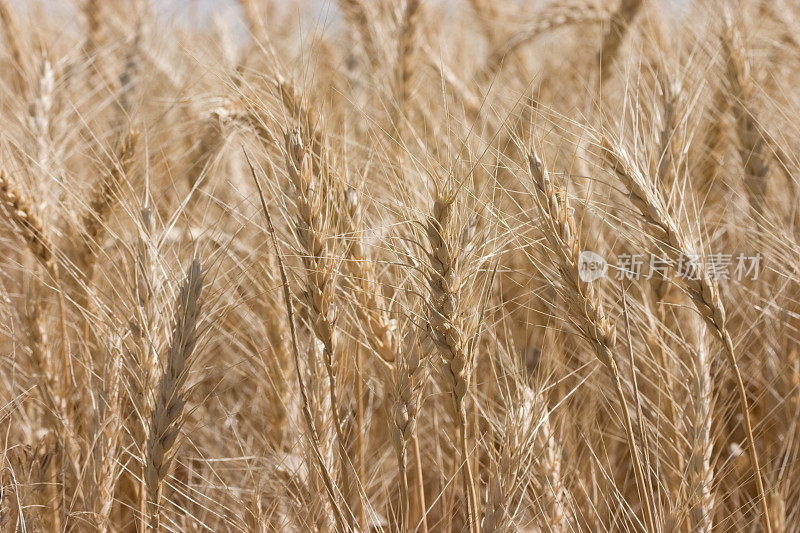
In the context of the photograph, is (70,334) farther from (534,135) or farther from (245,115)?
(534,135)

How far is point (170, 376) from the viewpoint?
38.6 inches

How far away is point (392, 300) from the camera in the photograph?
1055mm

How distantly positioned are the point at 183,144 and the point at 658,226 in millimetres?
1598

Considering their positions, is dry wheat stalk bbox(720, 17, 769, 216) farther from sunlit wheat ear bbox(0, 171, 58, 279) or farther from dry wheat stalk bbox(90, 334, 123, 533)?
sunlit wheat ear bbox(0, 171, 58, 279)

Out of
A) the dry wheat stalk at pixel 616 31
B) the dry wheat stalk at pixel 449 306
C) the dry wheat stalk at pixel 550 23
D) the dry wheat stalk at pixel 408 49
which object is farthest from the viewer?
the dry wheat stalk at pixel 550 23

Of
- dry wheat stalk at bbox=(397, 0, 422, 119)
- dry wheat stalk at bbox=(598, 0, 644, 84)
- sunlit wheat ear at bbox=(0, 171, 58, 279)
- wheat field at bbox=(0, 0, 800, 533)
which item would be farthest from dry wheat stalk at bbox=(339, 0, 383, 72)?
sunlit wheat ear at bbox=(0, 171, 58, 279)

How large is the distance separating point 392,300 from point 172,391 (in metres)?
0.35

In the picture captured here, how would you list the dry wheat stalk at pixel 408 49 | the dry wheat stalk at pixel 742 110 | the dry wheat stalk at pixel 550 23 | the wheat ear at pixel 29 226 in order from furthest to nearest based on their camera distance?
the dry wheat stalk at pixel 550 23, the dry wheat stalk at pixel 408 49, the dry wheat stalk at pixel 742 110, the wheat ear at pixel 29 226

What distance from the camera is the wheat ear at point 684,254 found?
3.36ft

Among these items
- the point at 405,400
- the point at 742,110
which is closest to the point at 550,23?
the point at 742,110

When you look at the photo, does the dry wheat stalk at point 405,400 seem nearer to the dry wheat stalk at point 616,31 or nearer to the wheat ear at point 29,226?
the wheat ear at point 29,226

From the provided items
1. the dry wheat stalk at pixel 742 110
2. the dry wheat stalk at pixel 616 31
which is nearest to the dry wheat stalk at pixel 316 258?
the dry wheat stalk at pixel 742 110

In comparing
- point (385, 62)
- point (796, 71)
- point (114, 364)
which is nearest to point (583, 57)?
point (796, 71)

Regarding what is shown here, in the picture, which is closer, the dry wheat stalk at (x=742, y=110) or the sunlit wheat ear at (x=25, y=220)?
→ the sunlit wheat ear at (x=25, y=220)
